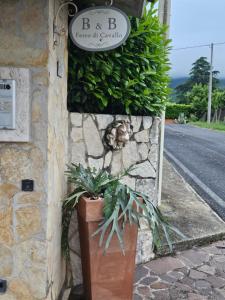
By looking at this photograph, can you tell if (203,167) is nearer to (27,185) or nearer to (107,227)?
(107,227)

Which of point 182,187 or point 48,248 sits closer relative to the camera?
point 48,248

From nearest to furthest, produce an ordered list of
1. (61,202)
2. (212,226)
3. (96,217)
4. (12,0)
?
(12,0), (96,217), (61,202), (212,226)

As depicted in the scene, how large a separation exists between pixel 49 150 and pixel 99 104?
981 millimetres

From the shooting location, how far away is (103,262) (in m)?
2.54

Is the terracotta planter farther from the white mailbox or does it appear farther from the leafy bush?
the leafy bush

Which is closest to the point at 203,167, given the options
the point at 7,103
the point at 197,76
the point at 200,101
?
the point at 7,103

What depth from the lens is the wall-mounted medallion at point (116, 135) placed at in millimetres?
2996

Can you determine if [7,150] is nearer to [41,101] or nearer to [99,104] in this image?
[41,101]

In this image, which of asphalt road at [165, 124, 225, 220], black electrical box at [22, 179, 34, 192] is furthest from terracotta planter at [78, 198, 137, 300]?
asphalt road at [165, 124, 225, 220]

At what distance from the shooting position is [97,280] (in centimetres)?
256

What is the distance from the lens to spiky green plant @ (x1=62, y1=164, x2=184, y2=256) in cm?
243

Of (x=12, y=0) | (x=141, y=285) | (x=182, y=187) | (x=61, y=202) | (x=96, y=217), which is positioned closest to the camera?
(x=12, y=0)

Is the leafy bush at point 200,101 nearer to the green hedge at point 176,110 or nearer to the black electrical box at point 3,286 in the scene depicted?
the green hedge at point 176,110

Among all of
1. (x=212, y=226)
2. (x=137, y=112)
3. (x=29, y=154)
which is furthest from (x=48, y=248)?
(x=212, y=226)
